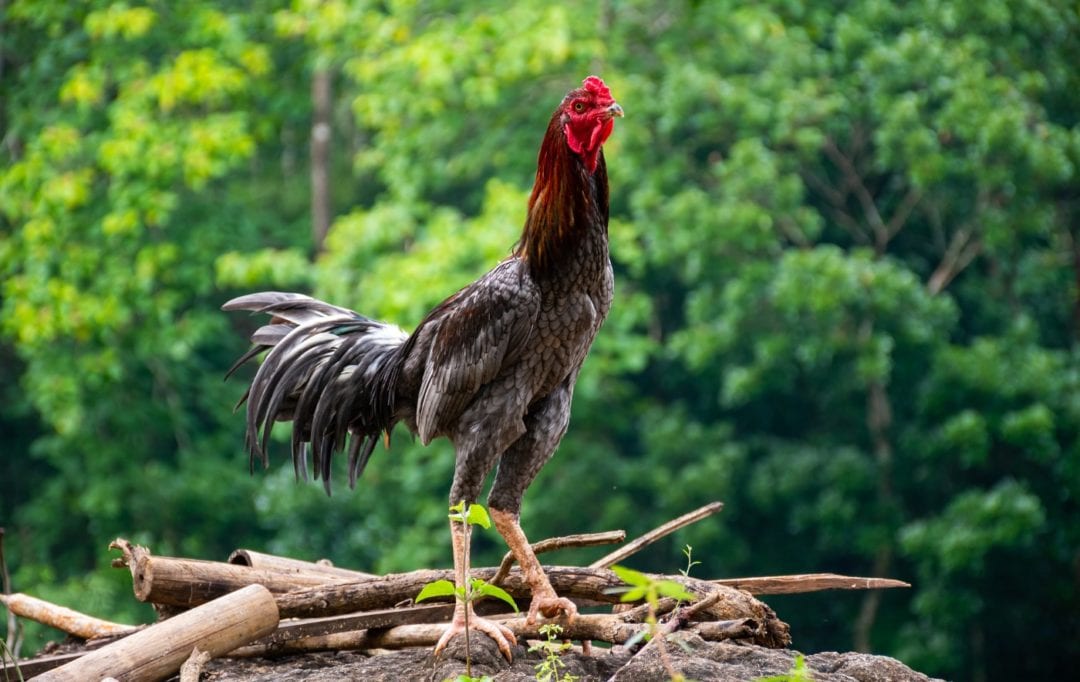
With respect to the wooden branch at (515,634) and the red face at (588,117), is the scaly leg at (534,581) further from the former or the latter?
the red face at (588,117)

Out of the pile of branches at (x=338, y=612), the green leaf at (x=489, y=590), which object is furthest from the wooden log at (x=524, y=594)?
the green leaf at (x=489, y=590)

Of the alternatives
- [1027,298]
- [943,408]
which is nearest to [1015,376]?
[943,408]

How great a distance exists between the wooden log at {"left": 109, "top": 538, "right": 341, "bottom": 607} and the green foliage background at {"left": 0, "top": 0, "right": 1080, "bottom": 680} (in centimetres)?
799

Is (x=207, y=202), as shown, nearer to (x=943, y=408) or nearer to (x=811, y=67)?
(x=811, y=67)

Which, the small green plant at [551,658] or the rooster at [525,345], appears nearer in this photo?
the small green plant at [551,658]

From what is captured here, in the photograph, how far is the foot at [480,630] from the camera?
16.2 ft

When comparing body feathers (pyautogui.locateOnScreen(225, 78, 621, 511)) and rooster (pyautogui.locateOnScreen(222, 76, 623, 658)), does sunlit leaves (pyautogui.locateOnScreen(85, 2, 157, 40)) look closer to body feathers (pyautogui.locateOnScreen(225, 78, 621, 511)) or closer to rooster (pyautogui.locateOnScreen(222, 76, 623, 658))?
body feathers (pyautogui.locateOnScreen(225, 78, 621, 511))

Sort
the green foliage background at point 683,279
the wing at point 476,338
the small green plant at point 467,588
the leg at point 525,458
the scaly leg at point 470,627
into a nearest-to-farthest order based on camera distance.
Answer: the small green plant at point 467,588 < the scaly leg at point 470,627 < the wing at point 476,338 < the leg at point 525,458 < the green foliage background at point 683,279

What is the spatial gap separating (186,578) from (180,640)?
37cm

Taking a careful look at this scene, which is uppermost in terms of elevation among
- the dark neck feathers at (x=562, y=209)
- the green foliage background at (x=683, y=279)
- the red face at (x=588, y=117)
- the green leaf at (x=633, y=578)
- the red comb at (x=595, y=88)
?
the red comb at (x=595, y=88)

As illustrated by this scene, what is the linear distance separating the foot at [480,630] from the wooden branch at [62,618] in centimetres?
172

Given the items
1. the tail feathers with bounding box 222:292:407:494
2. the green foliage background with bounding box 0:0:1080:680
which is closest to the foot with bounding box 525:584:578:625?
the tail feathers with bounding box 222:292:407:494

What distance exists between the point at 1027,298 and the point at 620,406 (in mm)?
5187

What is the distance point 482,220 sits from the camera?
47.3ft
